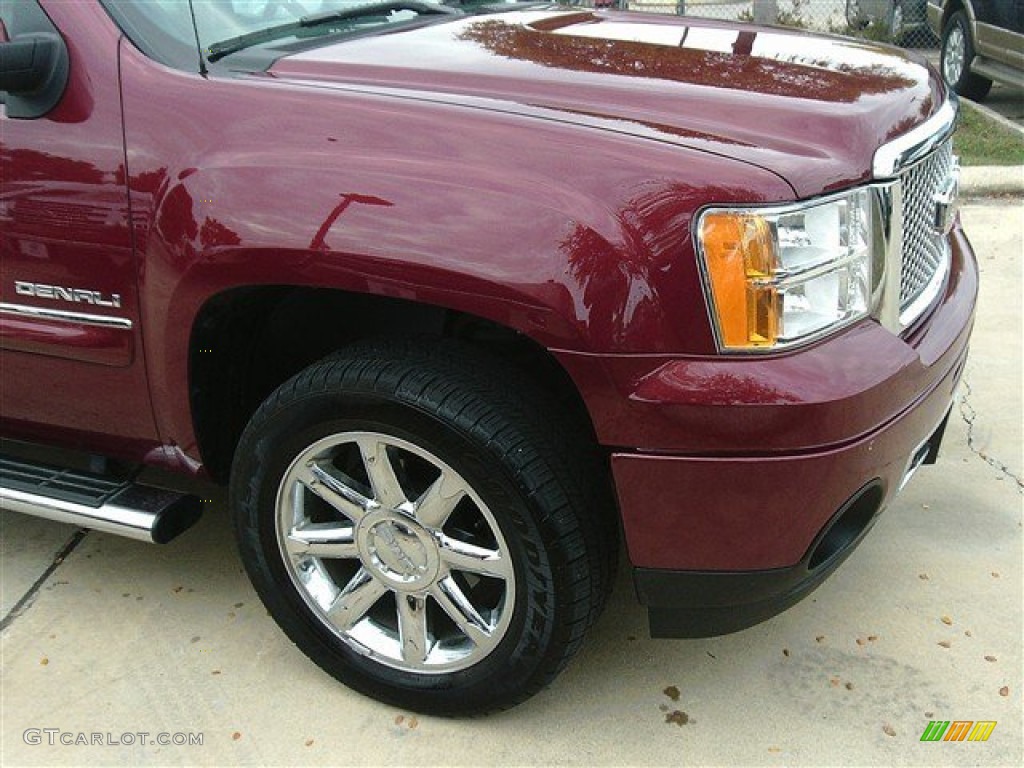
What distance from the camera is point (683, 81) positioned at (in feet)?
7.91

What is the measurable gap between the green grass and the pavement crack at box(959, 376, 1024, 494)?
130 inches

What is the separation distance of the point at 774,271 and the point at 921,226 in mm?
734

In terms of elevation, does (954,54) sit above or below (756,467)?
below

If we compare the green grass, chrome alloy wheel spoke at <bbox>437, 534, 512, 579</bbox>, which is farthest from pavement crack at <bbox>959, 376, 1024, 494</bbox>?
the green grass

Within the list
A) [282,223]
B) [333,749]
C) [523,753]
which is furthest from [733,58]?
[333,749]

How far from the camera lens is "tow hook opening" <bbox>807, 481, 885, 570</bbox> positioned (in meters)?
2.13

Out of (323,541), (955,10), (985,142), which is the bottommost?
(985,142)

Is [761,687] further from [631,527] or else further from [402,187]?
[402,187]

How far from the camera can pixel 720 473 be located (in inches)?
79.7

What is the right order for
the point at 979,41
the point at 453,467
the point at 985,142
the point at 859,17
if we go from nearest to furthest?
the point at 453,467 < the point at 985,142 < the point at 979,41 < the point at 859,17

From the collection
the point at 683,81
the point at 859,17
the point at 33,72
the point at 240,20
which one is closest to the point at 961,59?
the point at 859,17

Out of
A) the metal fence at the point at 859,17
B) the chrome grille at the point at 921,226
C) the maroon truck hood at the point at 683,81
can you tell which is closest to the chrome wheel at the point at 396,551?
the maroon truck hood at the point at 683,81

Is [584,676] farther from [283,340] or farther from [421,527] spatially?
[283,340]

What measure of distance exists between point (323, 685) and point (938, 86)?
219 cm
